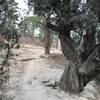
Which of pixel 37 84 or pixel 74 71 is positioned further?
pixel 37 84

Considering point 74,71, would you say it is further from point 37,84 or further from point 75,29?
point 37,84

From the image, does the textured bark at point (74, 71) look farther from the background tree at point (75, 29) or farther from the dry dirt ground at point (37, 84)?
→ the dry dirt ground at point (37, 84)

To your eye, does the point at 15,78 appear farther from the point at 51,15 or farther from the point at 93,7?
the point at 93,7

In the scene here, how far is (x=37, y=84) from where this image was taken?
870cm

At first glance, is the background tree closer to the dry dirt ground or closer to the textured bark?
the textured bark

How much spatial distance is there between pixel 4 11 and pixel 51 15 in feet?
9.54

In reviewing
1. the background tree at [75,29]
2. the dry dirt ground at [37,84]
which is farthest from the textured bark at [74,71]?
the dry dirt ground at [37,84]

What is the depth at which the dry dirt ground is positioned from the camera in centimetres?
748

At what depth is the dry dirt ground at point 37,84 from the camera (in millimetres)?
7477

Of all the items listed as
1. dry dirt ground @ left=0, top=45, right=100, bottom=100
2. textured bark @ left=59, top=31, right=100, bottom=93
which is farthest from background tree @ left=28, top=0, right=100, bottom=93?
dry dirt ground @ left=0, top=45, right=100, bottom=100

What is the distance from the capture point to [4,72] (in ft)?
17.1

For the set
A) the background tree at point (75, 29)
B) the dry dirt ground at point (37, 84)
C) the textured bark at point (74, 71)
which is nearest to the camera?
the background tree at point (75, 29)

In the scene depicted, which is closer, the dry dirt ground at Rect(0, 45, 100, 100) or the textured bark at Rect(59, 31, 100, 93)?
the textured bark at Rect(59, 31, 100, 93)

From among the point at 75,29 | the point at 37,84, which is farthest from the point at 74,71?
the point at 37,84
